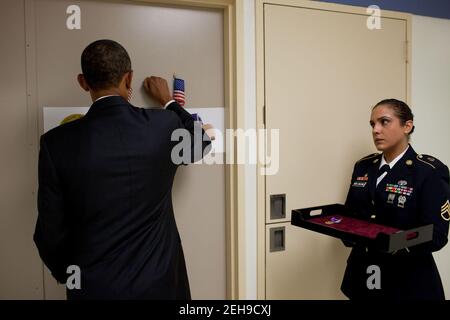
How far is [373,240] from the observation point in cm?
113

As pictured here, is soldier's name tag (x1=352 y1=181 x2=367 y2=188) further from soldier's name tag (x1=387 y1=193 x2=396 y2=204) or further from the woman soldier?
soldier's name tag (x1=387 y1=193 x2=396 y2=204)

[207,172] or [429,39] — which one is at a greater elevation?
[429,39]

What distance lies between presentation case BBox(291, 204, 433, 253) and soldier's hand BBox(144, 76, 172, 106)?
31.2 inches

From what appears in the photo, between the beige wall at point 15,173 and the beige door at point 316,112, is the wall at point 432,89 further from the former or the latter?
the beige wall at point 15,173

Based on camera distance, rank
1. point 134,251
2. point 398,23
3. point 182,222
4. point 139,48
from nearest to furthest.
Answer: point 134,251 → point 139,48 → point 182,222 → point 398,23

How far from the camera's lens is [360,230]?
126 cm

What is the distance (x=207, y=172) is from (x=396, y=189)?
2.89 feet

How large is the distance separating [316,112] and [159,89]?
2.76 ft

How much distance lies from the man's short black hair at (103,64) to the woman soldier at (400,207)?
1099mm

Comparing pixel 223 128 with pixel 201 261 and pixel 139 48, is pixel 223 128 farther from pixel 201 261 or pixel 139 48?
pixel 201 261

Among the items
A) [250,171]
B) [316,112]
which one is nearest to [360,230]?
[250,171]

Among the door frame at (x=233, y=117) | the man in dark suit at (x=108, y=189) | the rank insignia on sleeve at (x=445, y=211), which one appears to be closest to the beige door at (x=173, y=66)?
the door frame at (x=233, y=117)

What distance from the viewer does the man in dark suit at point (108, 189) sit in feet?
3.40

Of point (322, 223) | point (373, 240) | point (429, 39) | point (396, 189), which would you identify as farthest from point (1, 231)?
point (429, 39)
